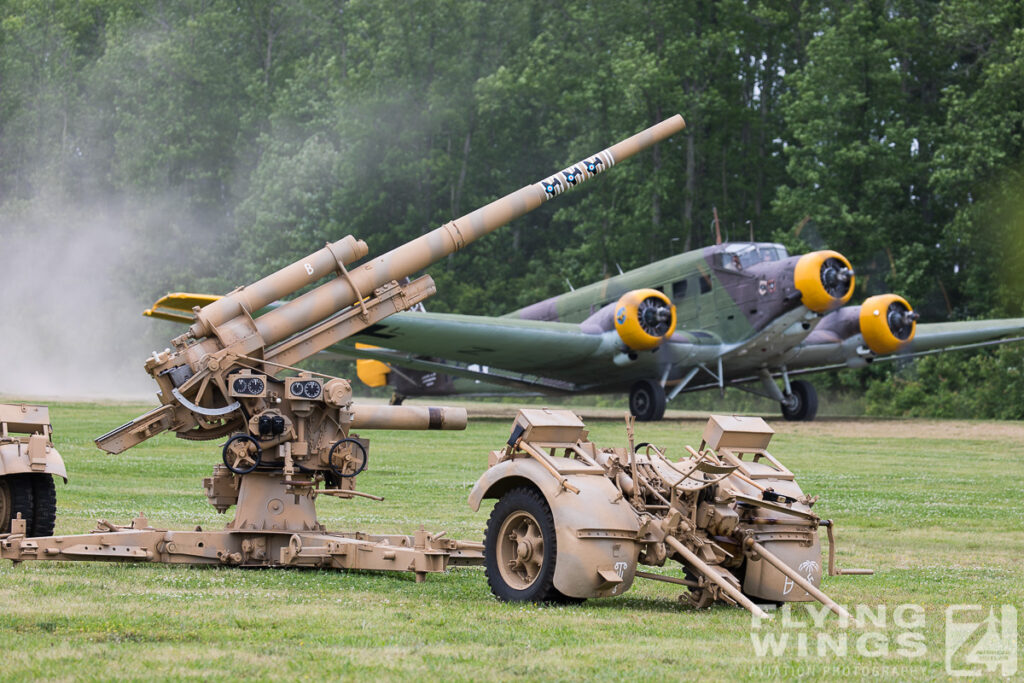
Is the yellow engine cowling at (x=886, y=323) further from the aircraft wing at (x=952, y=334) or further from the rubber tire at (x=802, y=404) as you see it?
the aircraft wing at (x=952, y=334)

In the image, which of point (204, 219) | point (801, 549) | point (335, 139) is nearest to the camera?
point (801, 549)

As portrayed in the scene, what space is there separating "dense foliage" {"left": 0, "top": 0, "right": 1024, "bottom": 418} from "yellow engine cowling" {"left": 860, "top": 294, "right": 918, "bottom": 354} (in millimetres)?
7070

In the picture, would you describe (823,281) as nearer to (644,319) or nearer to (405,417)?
(644,319)

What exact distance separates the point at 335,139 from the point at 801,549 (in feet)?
179

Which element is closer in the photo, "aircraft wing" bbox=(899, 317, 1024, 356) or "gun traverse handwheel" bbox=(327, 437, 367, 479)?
"gun traverse handwheel" bbox=(327, 437, 367, 479)

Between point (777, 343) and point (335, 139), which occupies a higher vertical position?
point (335, 139)

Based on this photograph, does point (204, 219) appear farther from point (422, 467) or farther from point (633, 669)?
point (633, 669)

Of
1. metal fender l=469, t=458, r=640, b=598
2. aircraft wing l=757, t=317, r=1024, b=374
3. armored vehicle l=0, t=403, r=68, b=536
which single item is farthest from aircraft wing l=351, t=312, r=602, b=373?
metal fender l=469, t=458, r=640, b=598

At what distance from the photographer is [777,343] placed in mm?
31938

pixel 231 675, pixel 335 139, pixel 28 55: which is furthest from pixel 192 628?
A: pixel 28 55

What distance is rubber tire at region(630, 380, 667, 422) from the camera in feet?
104

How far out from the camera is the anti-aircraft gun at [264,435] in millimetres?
10094

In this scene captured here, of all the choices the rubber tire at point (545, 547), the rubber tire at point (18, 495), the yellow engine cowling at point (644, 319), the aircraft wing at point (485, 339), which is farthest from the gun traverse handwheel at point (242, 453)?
the yellow engine cowling at point (644, 319)

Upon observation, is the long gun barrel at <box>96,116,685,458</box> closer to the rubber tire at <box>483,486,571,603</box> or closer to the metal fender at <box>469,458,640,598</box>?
the rubber tire at <box>483,486,571,603</box>
